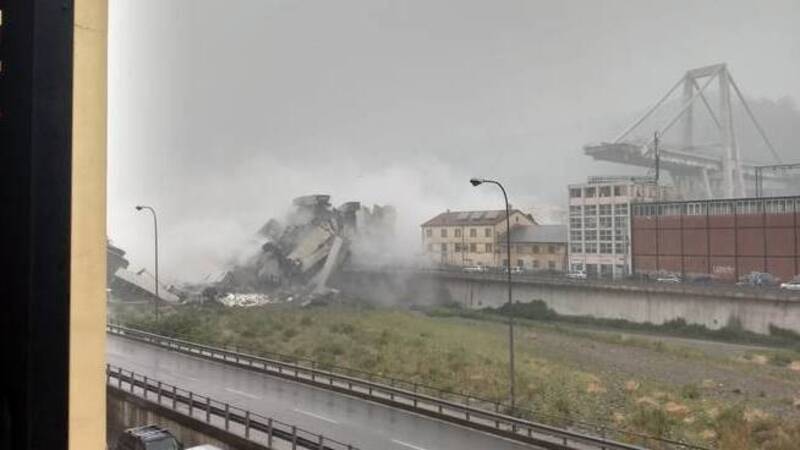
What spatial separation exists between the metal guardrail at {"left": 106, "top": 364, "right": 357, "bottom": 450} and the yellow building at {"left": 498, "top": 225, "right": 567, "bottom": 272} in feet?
6.24

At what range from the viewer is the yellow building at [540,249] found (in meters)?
4.65

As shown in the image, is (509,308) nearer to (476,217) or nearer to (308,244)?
(476,217)

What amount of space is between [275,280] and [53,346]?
471 cm

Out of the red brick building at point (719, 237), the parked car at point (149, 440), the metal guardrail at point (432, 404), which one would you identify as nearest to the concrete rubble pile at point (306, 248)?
the metal guardrail at point (432, 404)

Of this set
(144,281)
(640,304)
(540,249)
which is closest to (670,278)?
(640,304)

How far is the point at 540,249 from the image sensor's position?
476cm

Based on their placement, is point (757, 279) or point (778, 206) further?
point (757, 279)

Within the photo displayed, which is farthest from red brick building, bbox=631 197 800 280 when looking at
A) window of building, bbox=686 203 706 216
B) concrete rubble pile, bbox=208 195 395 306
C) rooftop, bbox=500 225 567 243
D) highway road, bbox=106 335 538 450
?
concrete rubble pile, bbox=208 195 395 306

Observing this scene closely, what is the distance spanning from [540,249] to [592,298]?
0.56 metres

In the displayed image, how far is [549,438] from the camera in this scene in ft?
11.9

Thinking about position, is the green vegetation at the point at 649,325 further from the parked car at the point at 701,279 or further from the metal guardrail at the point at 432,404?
the metal guardrail at the point at 432,404

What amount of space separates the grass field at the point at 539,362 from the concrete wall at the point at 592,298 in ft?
0.54

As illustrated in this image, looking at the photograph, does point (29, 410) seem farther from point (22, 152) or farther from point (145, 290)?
point (145, 290)

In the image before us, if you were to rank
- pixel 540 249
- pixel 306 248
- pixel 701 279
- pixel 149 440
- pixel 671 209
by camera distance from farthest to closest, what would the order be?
pixel 306 248 → pixel 540 249 → pixel 701 279 → pixel 671 209 → pixel 149 440
